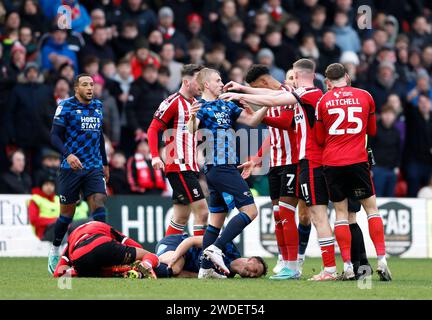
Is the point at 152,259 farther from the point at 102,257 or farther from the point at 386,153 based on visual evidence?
the point at 386,153

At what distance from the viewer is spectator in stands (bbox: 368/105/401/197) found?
22.4 metres

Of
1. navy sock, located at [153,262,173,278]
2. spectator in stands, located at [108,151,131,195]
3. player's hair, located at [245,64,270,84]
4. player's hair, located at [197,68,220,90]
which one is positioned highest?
player's hair, located at [245,64,270,84]

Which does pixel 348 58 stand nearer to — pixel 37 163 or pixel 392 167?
pixel 392 167

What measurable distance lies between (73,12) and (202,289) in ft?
37.1

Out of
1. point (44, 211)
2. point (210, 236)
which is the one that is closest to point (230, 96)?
point (210, 236)

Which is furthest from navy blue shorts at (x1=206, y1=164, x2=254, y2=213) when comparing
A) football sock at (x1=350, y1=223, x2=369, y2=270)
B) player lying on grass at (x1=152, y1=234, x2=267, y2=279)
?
football sock at (x1=350, y1=223, x2=369, y2=270)

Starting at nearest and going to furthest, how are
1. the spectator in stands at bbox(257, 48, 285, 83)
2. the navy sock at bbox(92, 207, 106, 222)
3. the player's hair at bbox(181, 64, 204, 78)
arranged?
1. the player's hair at bbox(181, 64, 204, 78)
2. the navy sock at bbox(92, 207, 106, 222)
3. the spectator in stands at bbox(257, 48, 285, 83)

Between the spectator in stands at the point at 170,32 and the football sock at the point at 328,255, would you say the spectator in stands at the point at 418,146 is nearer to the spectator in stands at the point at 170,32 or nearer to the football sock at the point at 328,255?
the spectator in stands at the point at 170,32

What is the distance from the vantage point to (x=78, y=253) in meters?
12.8

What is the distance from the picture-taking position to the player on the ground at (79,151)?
15.2 m

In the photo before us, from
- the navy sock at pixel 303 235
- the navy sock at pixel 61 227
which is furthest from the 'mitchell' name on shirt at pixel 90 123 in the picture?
the navy sock at pixel 303 235

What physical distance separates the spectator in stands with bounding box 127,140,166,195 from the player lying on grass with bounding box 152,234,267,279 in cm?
685

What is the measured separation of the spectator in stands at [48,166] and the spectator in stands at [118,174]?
3.73 feet

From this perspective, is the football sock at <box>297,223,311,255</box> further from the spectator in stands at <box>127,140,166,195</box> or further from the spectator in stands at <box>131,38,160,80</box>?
the spectator in stands at <box>131,38,160,80</box>
